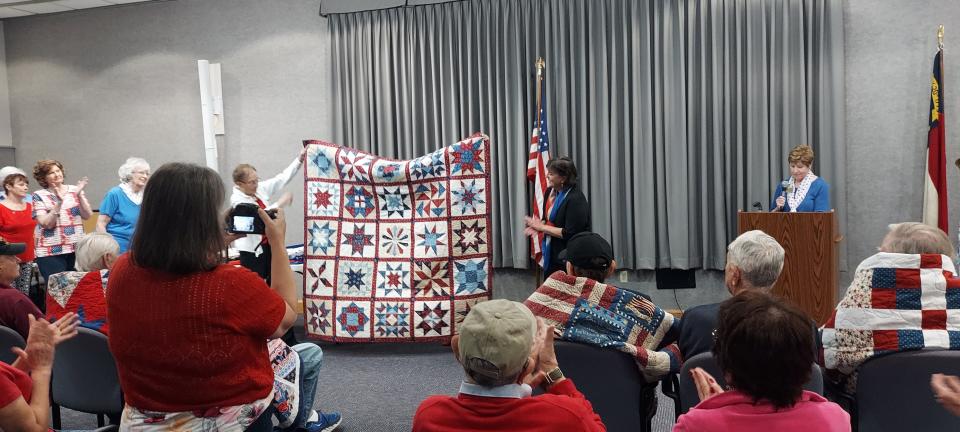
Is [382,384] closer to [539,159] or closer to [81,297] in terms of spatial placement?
[81,297]

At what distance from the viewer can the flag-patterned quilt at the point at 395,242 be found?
187 inches

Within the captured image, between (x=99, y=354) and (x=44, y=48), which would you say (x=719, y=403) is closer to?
(x=99, y=354)

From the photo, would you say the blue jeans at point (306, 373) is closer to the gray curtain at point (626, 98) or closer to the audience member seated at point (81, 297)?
the audience member seated at point (81, 297)

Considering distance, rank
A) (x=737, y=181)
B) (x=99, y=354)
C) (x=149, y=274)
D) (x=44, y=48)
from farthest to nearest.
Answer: (x=44, y=48), (x=737, y=181), (x=99, y=354), (x=149, y=274)

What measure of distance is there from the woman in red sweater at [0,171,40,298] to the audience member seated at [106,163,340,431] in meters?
4.19

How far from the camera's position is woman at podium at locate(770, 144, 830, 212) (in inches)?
190

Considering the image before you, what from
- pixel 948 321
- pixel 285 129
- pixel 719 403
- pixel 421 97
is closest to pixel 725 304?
pixel 719 403

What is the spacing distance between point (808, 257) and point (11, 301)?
4.10 m

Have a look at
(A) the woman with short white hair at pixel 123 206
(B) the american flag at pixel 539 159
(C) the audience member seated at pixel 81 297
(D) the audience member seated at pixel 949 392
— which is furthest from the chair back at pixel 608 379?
(A) the woman with short white hair at pixel 123 206

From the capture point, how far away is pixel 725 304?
1511mm

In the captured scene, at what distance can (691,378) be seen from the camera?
6.78ft

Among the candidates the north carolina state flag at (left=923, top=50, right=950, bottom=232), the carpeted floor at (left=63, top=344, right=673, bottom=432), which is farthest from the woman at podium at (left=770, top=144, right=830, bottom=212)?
the carpeted floor at (left=63, top=344, right=673, bottom=432)

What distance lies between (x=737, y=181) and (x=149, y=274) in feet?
15.2

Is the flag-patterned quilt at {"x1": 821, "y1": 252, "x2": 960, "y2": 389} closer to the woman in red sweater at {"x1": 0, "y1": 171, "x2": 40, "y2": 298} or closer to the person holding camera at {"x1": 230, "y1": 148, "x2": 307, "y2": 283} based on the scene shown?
the person holding camera at {"x1": 230, "y1": 148, "x2": 307, "y2": 283}
